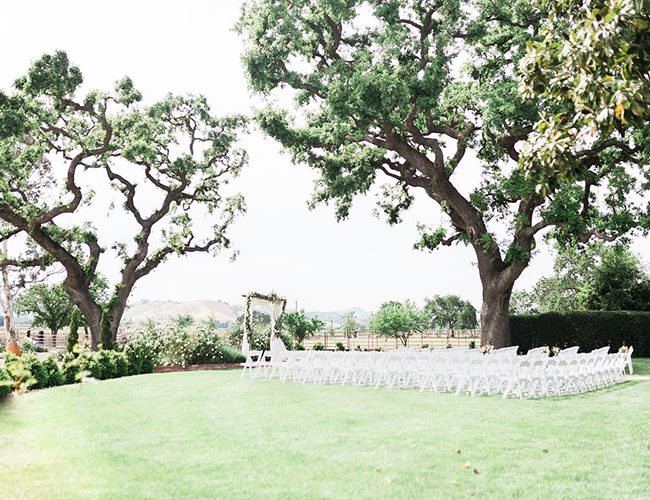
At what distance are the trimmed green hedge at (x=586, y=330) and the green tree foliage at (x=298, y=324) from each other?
8.85 metres

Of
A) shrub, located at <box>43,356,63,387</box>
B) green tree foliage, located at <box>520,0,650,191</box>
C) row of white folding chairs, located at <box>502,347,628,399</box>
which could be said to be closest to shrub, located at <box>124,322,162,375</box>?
shrub, located at <box>43,356,63,387</box>

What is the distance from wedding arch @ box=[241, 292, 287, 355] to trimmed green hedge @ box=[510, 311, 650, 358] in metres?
10.3

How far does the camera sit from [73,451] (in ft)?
19.6

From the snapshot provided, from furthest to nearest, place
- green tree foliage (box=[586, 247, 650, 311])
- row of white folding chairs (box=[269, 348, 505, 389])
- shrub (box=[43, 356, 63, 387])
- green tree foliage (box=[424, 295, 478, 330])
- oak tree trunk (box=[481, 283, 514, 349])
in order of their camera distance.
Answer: green tree foliage (box=[424, 295, 478, 330]) < green tree foliage (box=[586, 247, 650, 311]) < oak tree trunk (box=[481, 283, 514, 349]) < shrub (box=[43, 356, 63, 387]) < row of white folding chairs (box=[269, 348, 505, 389])

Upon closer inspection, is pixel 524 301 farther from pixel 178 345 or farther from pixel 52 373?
pixel 52 373

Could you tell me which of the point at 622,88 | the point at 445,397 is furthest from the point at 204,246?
the point at 622,88

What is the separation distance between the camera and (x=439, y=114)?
20828 millimetres

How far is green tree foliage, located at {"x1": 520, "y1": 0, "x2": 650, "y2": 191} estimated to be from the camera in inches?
Answer: 134

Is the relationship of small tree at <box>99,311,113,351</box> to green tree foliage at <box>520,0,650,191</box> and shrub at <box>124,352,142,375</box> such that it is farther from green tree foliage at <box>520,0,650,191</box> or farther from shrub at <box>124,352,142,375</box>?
green tree foliage at <box>520,0,650,191</box>

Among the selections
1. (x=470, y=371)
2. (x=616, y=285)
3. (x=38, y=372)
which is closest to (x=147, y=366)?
(x=38, y=372)

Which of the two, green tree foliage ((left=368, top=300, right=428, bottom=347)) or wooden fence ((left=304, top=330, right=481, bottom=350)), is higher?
green tree foliage ((left=368, top=300, right=428, bottom=347))

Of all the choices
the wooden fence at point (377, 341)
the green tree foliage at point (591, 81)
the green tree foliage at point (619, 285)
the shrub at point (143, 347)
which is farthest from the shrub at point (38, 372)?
the green tree foliage at point (619, 285)

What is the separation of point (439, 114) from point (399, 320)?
35.6 feet

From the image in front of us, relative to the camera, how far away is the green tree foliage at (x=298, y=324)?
24266 mm
